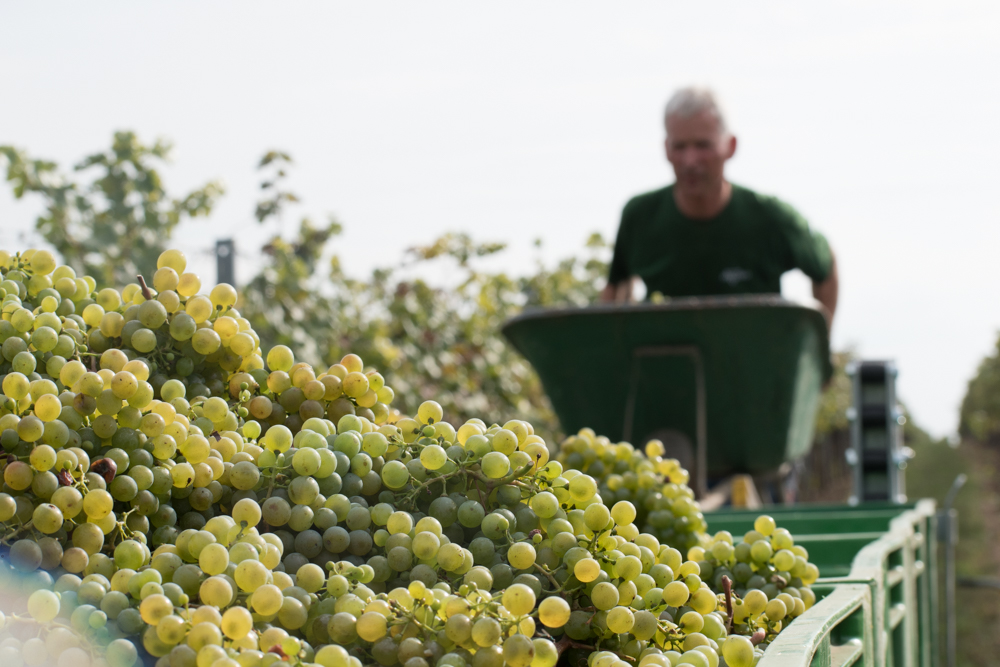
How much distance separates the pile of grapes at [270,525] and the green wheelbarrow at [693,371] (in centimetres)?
218

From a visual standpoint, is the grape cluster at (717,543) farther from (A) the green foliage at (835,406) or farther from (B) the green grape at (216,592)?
(A) the green foliage at (835,406)

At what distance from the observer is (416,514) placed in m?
0.86

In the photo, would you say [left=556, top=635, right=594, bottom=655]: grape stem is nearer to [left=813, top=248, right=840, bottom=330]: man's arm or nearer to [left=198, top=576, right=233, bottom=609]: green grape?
[left=198, top=576, right=233, bottom=609]: green grape

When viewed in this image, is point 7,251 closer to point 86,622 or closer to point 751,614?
point 86,622

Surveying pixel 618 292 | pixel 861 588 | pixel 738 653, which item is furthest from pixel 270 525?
pixel 618 292

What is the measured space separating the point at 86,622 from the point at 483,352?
17.8 ft

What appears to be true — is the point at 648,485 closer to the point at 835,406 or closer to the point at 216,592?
the point at 216,592

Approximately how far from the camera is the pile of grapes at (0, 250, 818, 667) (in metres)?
0.69

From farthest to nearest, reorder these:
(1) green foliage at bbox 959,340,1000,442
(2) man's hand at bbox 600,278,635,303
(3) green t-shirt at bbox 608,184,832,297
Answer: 1. (1) green foliage at bbox 959,340,1000,442
2. (2) man's hand at bbox 600,278,635,303
3. (3) green t-shirt at bbox 608,184,832,297

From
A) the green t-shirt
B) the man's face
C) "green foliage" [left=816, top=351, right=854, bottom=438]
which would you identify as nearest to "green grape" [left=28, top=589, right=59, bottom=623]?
the man's face

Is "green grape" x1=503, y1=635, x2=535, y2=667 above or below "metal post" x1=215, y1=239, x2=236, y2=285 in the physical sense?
below

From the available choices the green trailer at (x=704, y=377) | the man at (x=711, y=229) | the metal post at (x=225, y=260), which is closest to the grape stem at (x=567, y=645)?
the green trailer at (x=704, y=377)

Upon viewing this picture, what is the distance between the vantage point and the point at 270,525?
32.5 inches

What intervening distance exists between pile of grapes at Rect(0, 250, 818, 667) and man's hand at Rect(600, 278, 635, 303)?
10.1 ft
